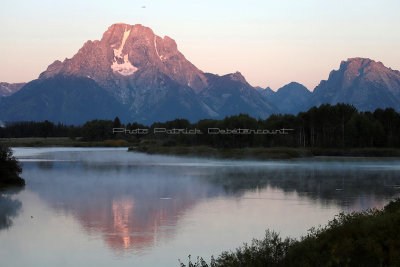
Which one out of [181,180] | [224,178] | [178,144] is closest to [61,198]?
[181,180]

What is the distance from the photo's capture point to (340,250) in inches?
650

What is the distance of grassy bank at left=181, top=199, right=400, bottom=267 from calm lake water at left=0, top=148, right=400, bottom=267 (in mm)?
4743

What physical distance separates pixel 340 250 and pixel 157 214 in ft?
54.0

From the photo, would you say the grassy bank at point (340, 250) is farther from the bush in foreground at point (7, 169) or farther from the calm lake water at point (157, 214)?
the bush in foreground at point (7, 169)

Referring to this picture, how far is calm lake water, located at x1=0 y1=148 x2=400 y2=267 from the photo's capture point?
22141 millimetres

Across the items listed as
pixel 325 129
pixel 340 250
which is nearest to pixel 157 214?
pixel 340 250

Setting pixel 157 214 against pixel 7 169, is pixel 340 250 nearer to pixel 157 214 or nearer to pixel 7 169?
pixel 157 214

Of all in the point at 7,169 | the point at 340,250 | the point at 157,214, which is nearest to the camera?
the point at 340,250

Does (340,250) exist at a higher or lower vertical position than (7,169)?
lower

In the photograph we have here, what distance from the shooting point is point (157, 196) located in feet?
132

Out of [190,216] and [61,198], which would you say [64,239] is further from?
[61,198]

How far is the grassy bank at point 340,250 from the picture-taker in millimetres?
15826

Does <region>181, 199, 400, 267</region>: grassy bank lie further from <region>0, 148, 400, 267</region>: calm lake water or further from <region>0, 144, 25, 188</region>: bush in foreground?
<region>0, 144, 25, 188</region>: bush in foreground

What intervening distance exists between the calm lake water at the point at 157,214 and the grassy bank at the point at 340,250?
15.6 feet
